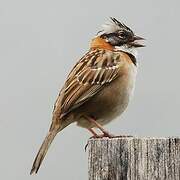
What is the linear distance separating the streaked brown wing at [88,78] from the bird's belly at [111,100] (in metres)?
0.06

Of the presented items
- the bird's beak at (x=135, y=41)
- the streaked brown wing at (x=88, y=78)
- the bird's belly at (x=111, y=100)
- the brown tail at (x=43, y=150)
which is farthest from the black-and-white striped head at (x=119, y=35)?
the brown tail at (x=43, y=150)

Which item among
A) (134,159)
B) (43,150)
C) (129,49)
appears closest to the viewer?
(134,159)

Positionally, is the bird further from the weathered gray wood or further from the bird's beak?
the weathered gray wood

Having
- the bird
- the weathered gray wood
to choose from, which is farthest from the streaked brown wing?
the weathered gray wood

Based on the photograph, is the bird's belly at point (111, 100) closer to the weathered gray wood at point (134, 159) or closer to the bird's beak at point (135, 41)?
the bird's beak at point (135, 41)

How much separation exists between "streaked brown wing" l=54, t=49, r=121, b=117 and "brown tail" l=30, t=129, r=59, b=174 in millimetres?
193

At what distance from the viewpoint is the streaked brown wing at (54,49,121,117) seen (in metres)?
4.42

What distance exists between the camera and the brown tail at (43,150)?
3821mm

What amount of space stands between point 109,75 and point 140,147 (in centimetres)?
218

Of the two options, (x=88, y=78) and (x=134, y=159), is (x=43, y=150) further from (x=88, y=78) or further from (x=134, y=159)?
(x=134, y=159)

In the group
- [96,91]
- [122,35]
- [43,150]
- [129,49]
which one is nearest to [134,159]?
[43,150]

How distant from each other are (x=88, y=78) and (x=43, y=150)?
0.88 meters

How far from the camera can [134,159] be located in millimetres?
2539


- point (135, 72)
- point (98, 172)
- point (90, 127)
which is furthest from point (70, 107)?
point (98, 172)
